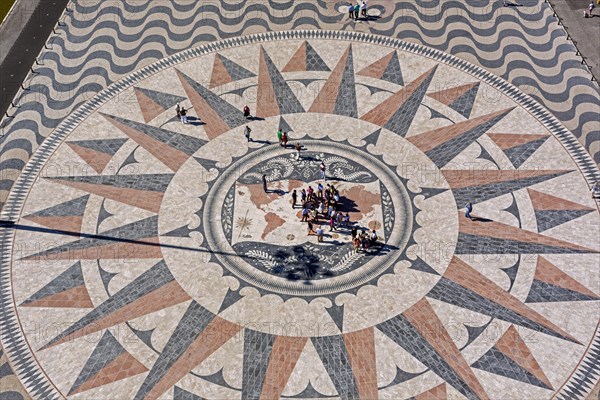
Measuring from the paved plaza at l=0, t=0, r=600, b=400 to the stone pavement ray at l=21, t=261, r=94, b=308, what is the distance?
0.40 feet

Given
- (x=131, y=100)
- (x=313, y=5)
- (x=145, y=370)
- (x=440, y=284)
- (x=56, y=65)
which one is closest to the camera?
(x=145, y=370)

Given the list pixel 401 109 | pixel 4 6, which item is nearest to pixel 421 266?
pixel 401 109

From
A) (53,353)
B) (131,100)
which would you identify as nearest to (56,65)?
(131,100)

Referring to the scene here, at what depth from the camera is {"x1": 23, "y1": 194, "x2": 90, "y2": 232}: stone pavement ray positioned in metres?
40.1

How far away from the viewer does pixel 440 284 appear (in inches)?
1422

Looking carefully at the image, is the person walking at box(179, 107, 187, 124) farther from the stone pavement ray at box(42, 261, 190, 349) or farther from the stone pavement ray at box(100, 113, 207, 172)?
the stone pavement ray at box(42, 261, 190, 349)

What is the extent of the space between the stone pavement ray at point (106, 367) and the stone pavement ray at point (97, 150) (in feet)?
44.4

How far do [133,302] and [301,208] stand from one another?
38.0 ft

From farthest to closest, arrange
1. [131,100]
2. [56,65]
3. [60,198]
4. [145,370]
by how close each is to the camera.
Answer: [56,65], [131,100], [60,198], [145,370]

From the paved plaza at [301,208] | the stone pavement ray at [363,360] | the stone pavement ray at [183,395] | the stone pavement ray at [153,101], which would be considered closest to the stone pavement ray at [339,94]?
the paved plaza at [301,208]

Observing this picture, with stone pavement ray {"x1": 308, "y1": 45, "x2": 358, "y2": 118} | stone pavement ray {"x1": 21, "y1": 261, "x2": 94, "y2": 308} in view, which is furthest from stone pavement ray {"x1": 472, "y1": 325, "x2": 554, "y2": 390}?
stone pavement ray {"x1": 21, "y1": 261, "x2": 94, "y2": 308}

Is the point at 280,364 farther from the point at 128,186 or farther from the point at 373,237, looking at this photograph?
the point at 128,186

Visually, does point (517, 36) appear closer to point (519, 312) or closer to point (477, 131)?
point (477, 131)

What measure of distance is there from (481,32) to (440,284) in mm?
25065
